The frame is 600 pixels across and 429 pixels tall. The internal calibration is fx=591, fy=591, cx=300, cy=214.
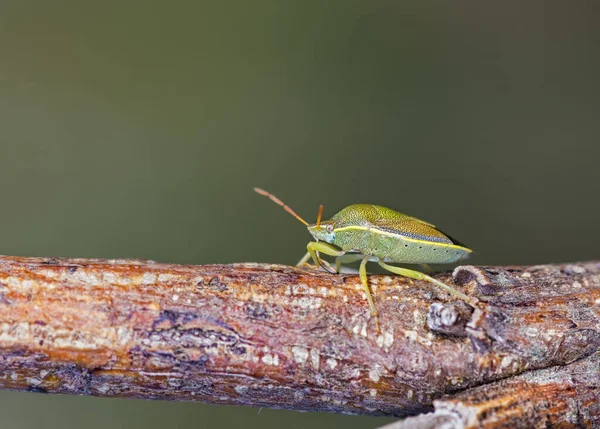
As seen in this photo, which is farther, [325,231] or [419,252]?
[325,231]

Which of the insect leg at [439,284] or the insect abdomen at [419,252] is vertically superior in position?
the insect abdomen at [419,252]

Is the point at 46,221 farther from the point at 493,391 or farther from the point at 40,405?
the point at 493,391

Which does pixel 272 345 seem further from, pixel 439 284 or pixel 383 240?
pixel 383 240

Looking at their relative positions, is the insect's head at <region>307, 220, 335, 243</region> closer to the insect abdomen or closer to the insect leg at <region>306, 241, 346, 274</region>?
the insect leg at <region>306, 241, 346, 274</region>

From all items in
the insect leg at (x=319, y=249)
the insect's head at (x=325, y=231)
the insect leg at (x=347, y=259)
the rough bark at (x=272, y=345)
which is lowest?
the rough bark at (x=272, y=345)

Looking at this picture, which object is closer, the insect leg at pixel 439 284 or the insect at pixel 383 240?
the insect leg at pixel 439 284

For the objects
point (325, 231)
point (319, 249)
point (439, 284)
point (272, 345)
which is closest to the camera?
point (272, 345)

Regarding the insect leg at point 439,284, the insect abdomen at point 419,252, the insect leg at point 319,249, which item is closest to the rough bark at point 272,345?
the insect leg at point 439,284

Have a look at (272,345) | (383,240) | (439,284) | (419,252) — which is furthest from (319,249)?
(272,345)

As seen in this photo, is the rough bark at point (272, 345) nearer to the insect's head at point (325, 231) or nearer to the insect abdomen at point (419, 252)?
the insect abdomen at point (419, 252)
